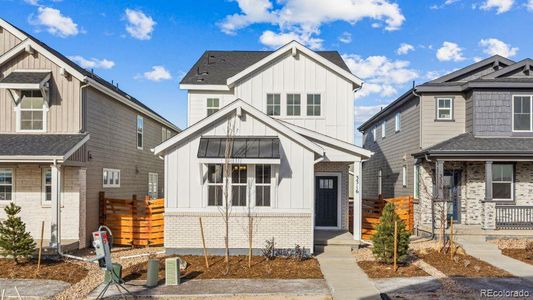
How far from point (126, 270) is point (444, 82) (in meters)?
16.0

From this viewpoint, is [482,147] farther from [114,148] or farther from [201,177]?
[114,148]

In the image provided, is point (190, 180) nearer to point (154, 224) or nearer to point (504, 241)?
point (154, 224)

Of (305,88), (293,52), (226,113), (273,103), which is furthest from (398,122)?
(226,113)

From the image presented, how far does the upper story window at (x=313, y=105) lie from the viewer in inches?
696

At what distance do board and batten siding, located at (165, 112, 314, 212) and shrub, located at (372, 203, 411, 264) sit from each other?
95.1 inches

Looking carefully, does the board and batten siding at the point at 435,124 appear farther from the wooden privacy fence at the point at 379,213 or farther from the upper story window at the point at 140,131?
the upper story window at the point at 140,131

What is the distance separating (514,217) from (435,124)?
5045mm

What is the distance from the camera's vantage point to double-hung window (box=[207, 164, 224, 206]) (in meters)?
13.9

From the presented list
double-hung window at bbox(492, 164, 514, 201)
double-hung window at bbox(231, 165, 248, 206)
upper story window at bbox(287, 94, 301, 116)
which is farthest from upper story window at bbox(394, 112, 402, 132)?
double-hung window at bbox(231, 165, 248, 206)

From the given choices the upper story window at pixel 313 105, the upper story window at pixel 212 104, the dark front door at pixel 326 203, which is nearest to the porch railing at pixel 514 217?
the dark front door at pixel 326 203

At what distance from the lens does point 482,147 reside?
17.6m

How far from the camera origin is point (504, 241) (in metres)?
16.0

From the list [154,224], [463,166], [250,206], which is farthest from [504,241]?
[154,224]

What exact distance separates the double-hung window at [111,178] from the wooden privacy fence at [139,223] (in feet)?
5.62
